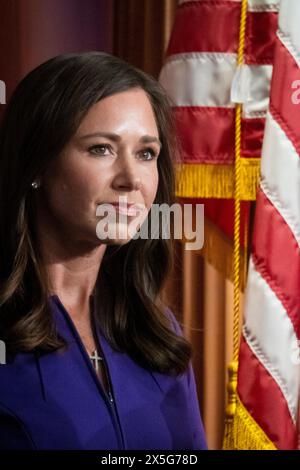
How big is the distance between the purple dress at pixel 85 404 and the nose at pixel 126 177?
19cm

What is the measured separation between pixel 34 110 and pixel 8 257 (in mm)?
199

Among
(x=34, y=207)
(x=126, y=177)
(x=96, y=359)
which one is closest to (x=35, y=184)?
(x=34, y=207)

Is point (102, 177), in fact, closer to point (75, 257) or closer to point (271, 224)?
point (75, 257)

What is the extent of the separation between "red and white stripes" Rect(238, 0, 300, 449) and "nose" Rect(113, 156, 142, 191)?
663 millimetres

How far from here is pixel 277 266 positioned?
1758mm

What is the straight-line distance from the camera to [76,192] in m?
1.15

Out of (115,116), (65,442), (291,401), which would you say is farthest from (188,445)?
(291,401)

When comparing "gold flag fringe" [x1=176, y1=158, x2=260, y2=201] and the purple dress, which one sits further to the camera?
"gold flag fringe" [x1=176, y1=158, x2=260, y2=201]

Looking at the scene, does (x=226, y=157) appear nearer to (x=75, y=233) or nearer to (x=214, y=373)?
(x=214, y=373)

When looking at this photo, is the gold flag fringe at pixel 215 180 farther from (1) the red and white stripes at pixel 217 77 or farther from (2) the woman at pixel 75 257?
(2) the woman at pixel 75 257

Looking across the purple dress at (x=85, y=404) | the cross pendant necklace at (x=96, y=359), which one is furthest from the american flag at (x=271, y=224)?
the cross pendant necklace at (x=96, y=359)

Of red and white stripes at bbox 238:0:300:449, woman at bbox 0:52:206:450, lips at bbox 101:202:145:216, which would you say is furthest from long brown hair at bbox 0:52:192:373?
red and white stripes at bbox 238:0:300:449

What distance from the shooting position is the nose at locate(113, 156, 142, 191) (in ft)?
3.73

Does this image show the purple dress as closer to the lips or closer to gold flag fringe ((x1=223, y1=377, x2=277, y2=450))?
the lips
